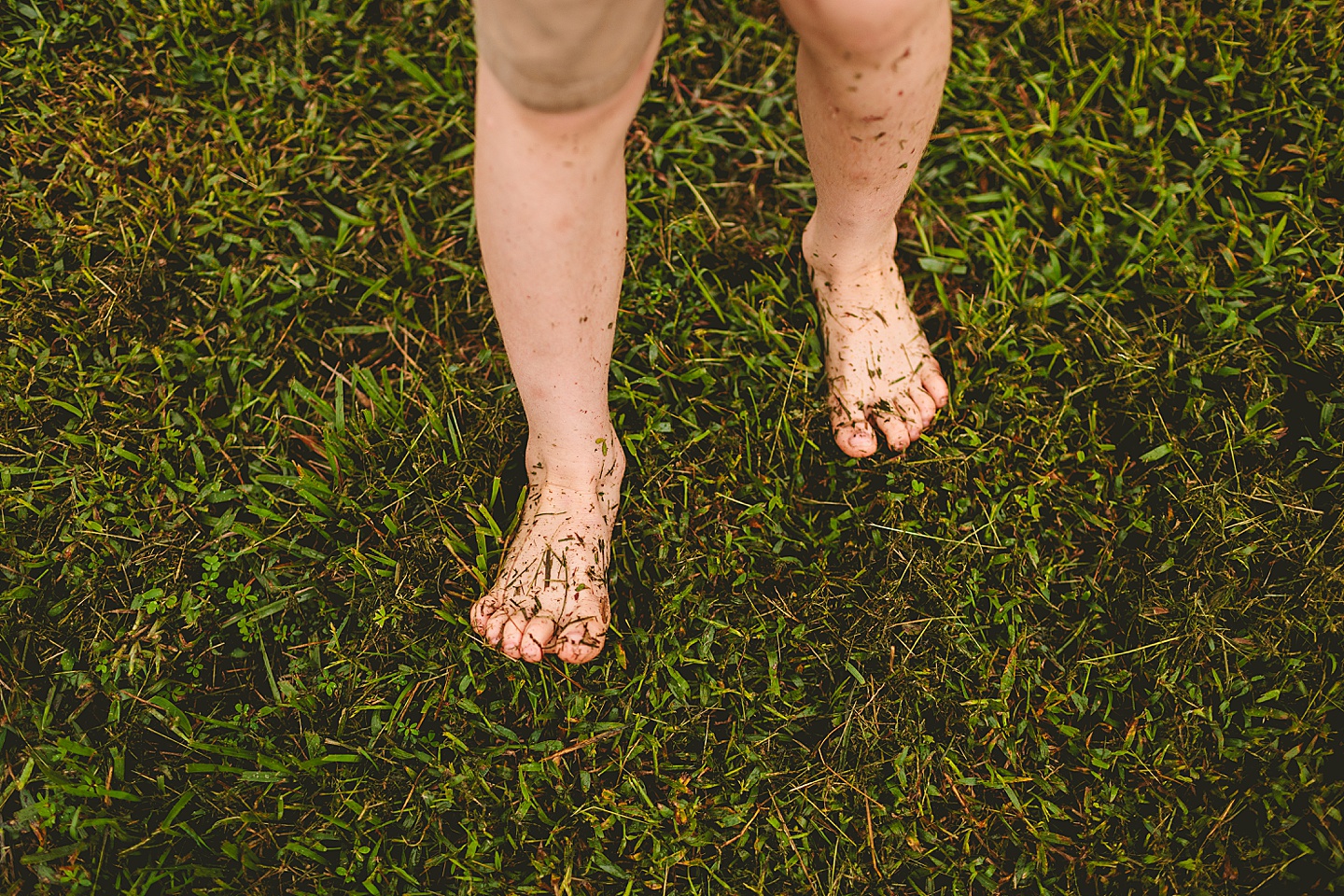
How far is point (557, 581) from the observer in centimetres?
174

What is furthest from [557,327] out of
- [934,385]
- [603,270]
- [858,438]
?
[934,385]

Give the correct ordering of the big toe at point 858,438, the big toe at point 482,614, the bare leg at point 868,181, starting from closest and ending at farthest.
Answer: the bare leg at point 868,181 → the big toe at point 482,614 → the big toe at point 858,438

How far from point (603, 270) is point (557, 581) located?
0.70 meters

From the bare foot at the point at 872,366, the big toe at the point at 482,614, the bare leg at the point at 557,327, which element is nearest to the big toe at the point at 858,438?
the bare foot at the point at 872,366

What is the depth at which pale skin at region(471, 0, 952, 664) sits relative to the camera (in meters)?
1.16

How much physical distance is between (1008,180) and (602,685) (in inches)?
63.3

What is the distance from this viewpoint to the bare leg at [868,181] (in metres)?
1.27

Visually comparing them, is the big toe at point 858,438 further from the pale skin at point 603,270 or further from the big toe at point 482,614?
the big toe at point 482,614

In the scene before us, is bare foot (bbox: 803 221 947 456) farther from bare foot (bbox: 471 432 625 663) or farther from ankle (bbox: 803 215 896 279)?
bare foot (bbox: 471 432 625 663)

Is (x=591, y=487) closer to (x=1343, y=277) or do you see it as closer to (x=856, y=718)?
(x=856, y=718)

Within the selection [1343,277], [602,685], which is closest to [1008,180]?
[1343,277]

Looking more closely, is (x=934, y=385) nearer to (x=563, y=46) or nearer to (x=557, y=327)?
(x=557, y=327)

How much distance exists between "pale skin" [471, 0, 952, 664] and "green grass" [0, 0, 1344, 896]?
4.0 inches

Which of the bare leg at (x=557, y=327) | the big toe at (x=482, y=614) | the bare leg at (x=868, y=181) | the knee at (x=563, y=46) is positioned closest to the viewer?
the knee at (x=563, y=46)
